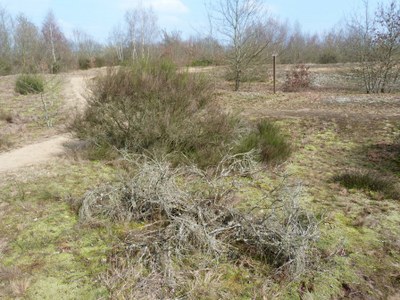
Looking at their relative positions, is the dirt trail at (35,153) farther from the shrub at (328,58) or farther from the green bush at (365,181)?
the shrub at (328,58)

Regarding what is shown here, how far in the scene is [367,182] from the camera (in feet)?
17.0

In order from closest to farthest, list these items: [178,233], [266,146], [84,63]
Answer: [178,233] → [266,146] → [84,63]

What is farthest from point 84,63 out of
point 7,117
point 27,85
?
point 7,117

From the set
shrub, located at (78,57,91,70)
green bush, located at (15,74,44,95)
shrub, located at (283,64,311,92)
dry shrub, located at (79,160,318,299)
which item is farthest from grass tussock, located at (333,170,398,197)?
shrub, located at (78,57,91,70)

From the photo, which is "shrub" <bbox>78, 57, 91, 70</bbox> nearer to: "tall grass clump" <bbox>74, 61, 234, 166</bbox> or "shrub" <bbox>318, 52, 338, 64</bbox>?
"shrub" <bbox>318, 52, 338, 64</bbox>

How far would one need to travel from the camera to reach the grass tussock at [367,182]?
16.5 feet

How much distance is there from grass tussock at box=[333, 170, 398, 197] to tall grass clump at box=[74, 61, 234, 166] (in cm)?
206

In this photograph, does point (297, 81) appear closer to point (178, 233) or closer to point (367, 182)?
point (367, 182)

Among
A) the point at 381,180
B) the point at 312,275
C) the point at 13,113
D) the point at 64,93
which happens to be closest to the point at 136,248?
the point at 312,275

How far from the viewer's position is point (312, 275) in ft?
10.2

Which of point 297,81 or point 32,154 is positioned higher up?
point 297,81

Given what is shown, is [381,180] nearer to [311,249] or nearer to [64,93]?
[311,249]

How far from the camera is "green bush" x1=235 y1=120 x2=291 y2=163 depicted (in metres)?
6.07

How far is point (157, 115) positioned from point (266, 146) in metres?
2.18
